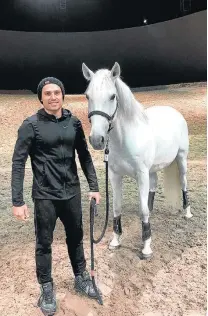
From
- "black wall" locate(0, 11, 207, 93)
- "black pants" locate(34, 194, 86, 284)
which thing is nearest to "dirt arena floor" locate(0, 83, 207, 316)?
"black pants" locate(34, 194, 86, 284)

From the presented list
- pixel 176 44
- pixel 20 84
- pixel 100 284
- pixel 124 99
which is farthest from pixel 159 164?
pixel 20 84

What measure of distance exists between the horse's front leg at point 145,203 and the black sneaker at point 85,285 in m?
0.53

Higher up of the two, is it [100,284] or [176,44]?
[176,44]

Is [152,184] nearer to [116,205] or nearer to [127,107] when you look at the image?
[116,205]

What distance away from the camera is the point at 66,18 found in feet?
27.5

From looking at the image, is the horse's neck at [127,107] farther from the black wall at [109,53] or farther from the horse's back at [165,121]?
the black wall at [109,53]

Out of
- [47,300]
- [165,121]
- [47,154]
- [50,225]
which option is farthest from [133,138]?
[47,300]

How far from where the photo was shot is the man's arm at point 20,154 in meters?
1.76

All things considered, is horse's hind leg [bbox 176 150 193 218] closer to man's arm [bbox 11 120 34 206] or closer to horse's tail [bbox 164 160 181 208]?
horse's tail [bbox 164 160 181 208]

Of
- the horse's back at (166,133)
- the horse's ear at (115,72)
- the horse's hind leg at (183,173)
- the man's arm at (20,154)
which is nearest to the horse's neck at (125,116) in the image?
the horse's ear at (115,72)

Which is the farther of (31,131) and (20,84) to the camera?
(20,84)

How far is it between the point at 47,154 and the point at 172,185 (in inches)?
62.3

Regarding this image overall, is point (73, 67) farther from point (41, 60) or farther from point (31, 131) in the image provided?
point (31, 131)

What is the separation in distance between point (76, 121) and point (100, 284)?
3.32ft
